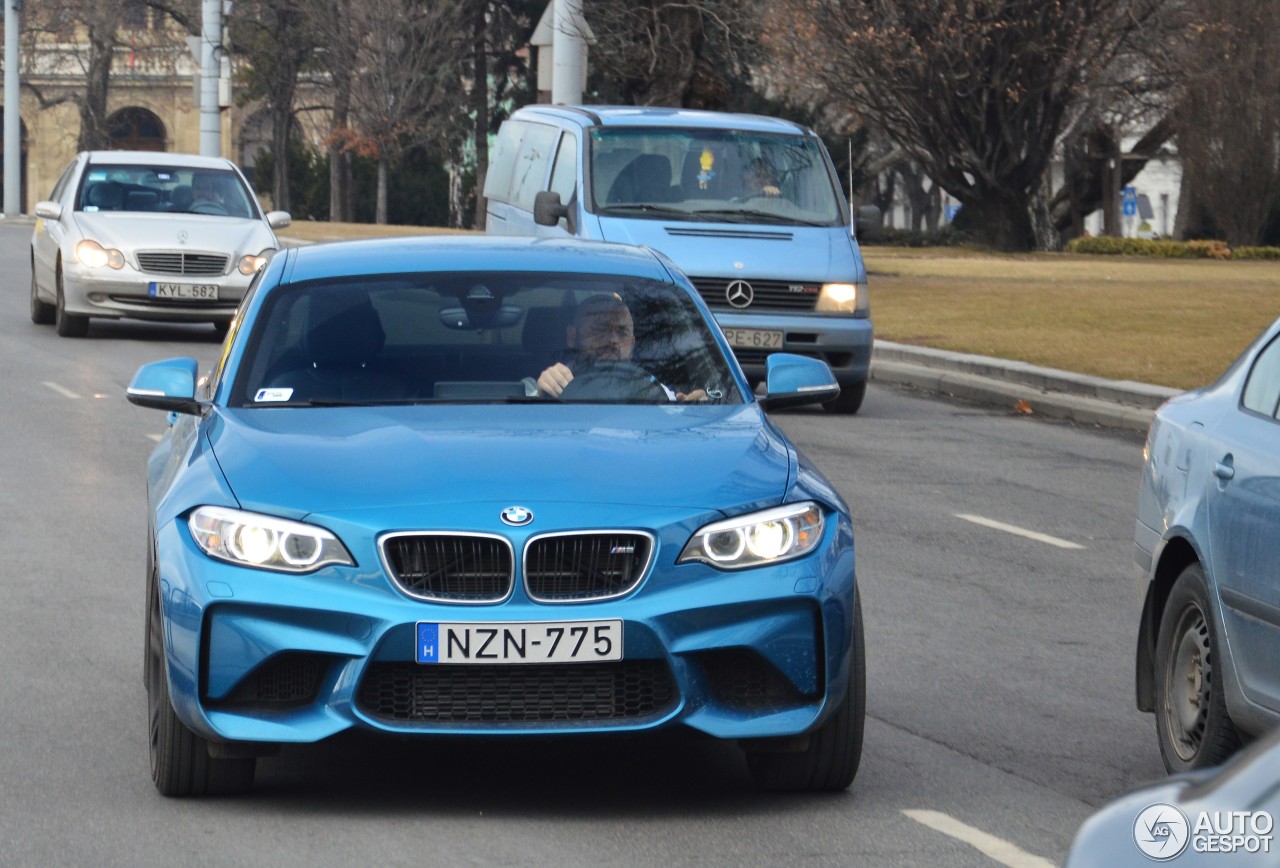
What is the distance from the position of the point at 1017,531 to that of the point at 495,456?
6.06m

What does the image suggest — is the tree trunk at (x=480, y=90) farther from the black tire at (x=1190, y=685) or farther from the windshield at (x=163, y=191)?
the black tire at (x=1190, y=685)

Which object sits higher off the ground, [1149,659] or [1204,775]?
[1204,775]

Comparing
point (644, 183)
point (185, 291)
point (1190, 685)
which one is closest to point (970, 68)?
point (185, 291)

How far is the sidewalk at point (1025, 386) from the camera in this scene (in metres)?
17.2

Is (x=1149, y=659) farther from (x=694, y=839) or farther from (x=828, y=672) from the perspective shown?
(x=694, y=839)

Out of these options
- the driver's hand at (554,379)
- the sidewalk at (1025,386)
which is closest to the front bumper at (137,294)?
the sidewalk at (1025,386)

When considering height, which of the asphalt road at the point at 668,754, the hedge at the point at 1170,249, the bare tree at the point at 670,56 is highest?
the bare tree at the point at 670,56

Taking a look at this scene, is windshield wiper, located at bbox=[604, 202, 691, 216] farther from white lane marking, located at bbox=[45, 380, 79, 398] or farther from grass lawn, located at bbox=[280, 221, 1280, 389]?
white lane marking, located at bbox=[45, 380, 79, 398]

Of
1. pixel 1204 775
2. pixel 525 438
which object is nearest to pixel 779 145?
pixel 525 438

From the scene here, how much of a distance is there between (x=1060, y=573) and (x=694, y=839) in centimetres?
494

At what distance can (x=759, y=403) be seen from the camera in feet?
23.4

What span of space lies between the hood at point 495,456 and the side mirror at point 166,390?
27 cm

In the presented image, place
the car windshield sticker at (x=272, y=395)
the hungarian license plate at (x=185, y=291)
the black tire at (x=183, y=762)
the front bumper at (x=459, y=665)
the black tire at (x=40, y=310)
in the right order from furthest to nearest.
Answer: the black tire at (x=40, y=310)
the hungarian license plate at (x=185, y=291)
the car windshield sticker at (x=272, y=395)
the black tire at (x=183, y=762)
the front bumper at (x=459, y=665)

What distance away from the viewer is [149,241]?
21.1 meters
